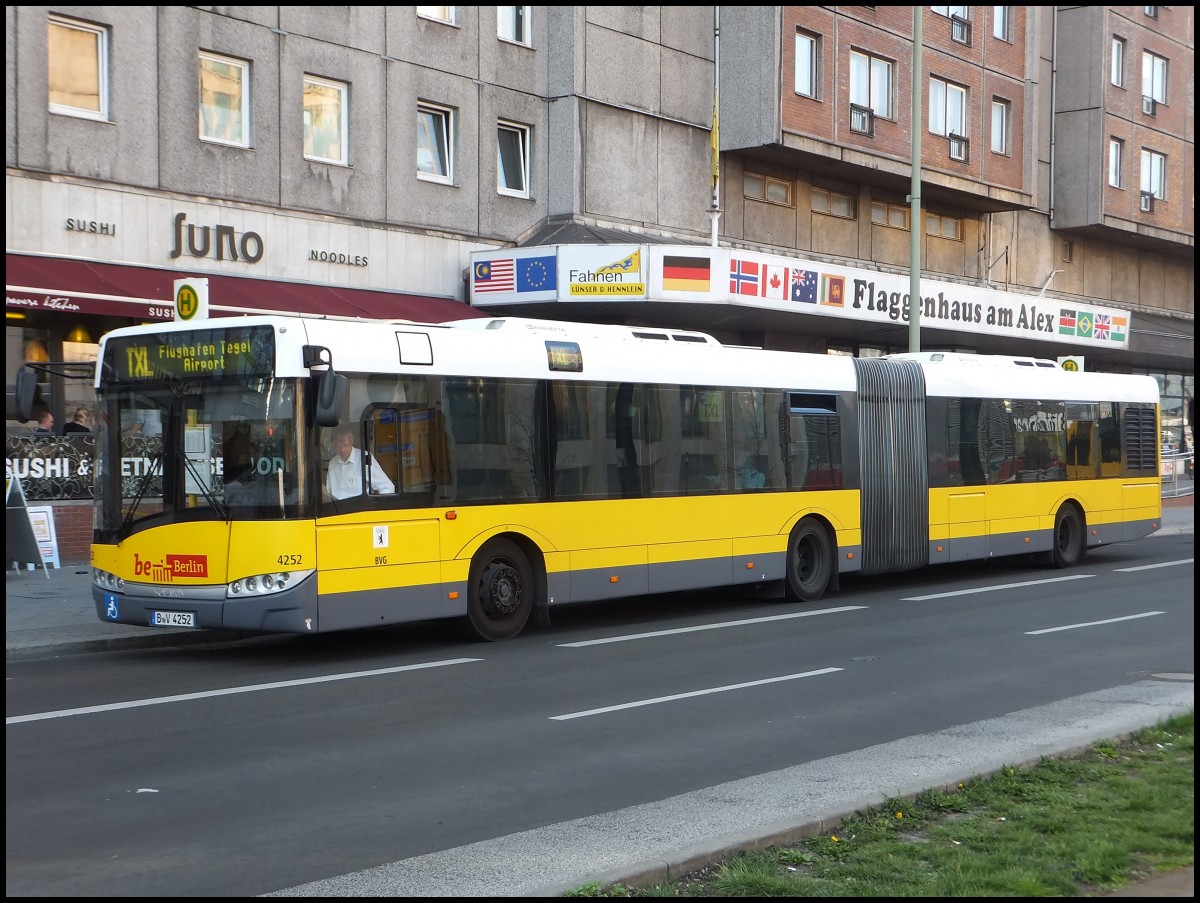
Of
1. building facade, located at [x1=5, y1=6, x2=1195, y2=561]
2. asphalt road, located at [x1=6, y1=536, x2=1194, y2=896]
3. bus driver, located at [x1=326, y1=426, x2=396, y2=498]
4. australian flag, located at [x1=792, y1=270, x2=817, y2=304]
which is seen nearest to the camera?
asphalt road, located at [x1=6, y1=536, x2=1194, y2=896]

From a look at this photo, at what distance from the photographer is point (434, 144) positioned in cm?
2564

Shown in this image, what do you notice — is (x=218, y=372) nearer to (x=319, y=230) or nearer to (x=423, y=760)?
(x=423, y=760)

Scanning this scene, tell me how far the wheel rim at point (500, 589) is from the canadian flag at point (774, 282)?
13625mm

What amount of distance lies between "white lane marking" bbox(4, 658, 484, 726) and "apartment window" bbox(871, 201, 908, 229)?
2443 centimetres

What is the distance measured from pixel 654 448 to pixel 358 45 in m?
11.7

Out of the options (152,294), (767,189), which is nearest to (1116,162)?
(767,189)

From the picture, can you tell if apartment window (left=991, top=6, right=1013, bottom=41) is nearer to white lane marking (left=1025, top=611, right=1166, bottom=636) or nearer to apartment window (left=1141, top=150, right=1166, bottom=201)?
apartment window (left=1141, top=150, right=1166, bottom=201)

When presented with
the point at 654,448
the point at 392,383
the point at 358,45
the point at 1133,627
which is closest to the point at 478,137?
the point at 358,45

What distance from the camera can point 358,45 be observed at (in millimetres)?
24094

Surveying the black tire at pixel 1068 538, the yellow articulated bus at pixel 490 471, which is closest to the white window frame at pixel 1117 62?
the black tire at pixel 1068 538

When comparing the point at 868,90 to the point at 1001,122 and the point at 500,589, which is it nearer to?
the point at 1001,122

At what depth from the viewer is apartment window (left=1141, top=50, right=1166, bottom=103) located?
43.9 m

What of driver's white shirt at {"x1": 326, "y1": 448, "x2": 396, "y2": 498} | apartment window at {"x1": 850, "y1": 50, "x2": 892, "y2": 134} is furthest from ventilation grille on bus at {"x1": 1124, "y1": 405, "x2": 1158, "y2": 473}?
driver's white shirt at {"x1": 326, "y1": 448, "x2": 396, "y2": 498}

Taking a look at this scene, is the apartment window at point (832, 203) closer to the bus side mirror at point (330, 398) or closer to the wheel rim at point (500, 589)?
the wheel rim at point (500, 589)
